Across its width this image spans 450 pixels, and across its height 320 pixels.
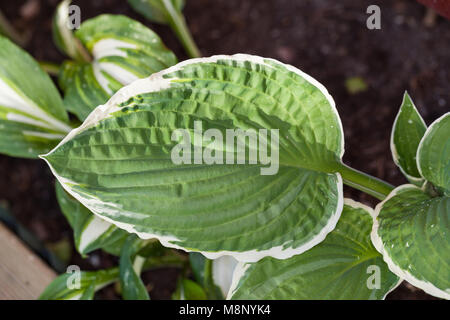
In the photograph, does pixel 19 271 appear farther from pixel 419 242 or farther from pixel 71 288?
pixel 419 242

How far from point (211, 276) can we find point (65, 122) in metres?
0.41

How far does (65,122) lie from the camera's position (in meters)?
0.98

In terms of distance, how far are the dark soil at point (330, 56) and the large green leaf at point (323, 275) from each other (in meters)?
0.25

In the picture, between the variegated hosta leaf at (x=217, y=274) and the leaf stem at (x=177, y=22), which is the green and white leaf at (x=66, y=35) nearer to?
the leaf stem at (x=177, y=22)

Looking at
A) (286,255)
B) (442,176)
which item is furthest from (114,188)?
(442,176)

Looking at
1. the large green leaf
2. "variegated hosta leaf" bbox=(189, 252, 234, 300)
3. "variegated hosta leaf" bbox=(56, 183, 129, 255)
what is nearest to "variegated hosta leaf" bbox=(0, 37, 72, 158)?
"variegated hosta leaf" bbox=(56, 183, 129, 255)

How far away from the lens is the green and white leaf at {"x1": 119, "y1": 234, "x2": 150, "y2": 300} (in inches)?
34.6

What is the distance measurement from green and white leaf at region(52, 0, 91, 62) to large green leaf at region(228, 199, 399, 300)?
58 cm

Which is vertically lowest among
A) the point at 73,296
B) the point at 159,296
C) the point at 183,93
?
the point at 159,296

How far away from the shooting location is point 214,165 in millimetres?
679
